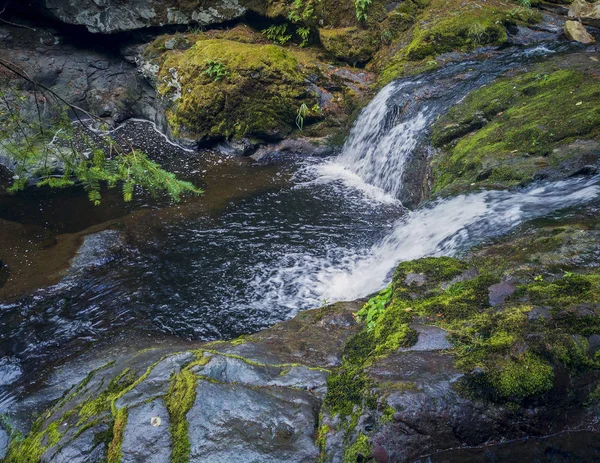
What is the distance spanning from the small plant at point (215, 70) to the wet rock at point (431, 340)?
1079cm

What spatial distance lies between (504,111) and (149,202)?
7.12 metres

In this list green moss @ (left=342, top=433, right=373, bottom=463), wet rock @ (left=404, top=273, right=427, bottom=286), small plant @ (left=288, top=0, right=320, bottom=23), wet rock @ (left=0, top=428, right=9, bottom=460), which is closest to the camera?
green moss @ (left=342, top=433, right=373, bottom=463)

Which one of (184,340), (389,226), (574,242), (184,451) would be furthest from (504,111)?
(184,451)

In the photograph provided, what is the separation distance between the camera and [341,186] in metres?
10.2

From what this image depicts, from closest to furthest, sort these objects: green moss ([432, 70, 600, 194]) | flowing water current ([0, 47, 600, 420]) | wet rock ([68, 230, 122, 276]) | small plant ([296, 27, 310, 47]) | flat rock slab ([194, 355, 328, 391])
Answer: flat rock slab ([194, 355, 328, 391]) → flowing water current ([0, 47, 600, 420]) → green moss ([432, 70, 600, 194]) → wet rock ([68, 230, 122, 276]) → small plant ([296, 27, 310, 47])

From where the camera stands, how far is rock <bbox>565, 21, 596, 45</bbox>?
1112 cm

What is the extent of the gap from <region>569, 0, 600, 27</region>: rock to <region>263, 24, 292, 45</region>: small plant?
25.9 feet

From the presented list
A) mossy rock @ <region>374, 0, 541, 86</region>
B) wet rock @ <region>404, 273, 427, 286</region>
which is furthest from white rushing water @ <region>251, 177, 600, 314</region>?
mossy rock @ <region>374, 0, 541, 86</region>

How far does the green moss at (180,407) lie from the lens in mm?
2789

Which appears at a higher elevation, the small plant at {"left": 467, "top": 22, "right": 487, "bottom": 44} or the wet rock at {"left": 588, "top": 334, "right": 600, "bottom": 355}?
the small plant at {"left": 467, "top": 22, "right": 487, "bottom": 44}

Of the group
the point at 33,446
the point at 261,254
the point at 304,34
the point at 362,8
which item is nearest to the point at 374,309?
the point at 33,446

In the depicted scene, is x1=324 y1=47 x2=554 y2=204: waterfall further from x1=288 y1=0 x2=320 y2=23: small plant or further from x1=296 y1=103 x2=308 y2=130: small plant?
x1=288 y1=0 x2=320 y2=23: small plant

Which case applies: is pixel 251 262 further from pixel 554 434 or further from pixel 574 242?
pixel 554 434

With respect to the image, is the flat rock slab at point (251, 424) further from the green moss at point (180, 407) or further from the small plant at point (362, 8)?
the small plant at point (362, 8)
